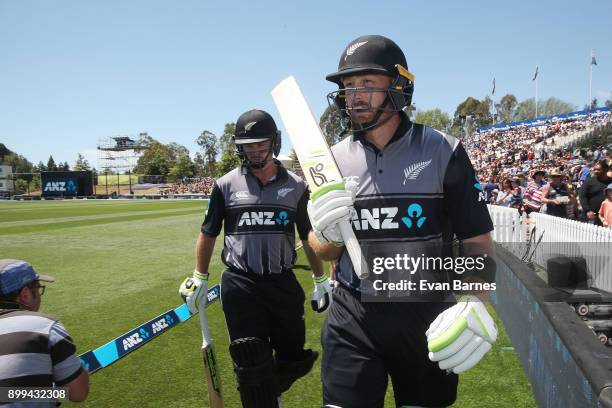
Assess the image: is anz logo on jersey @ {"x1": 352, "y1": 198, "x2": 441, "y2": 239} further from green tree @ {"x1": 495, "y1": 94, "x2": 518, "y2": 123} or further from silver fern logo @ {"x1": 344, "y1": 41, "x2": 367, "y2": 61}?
green tree @ {"x1": 495, "y1": 94, "x2": 518, "y2": 123}

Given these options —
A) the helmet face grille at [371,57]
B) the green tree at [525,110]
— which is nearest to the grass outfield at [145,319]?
the helmet face grille at [371,57]

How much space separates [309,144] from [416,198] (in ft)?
2.09

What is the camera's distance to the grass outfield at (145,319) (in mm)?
3996

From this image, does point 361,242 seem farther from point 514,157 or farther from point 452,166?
point 514,157

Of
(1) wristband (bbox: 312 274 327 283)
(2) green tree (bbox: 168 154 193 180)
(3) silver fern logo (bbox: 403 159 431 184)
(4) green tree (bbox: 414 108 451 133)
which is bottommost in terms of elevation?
(1) wristband (bbox: 312 274 327 283)

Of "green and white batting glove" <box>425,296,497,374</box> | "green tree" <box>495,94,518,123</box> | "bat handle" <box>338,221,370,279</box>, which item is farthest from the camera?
"green tree" <box>495,94,518,123</box>

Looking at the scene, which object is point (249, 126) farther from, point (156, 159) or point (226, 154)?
point (156, 159)

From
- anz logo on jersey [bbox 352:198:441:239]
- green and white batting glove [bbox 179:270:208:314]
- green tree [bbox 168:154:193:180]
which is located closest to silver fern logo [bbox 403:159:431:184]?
anz logo on jersey [bbox 352:198:441:239]

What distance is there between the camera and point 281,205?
3.80 meters

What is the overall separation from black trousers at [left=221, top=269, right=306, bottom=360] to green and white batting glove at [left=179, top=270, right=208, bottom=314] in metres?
0.32

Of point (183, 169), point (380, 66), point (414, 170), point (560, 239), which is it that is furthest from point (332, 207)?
point (183, 169)

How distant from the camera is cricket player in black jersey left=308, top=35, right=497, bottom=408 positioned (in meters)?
2.10

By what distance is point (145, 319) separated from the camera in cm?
→ 630

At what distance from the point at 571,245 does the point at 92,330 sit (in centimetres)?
711
